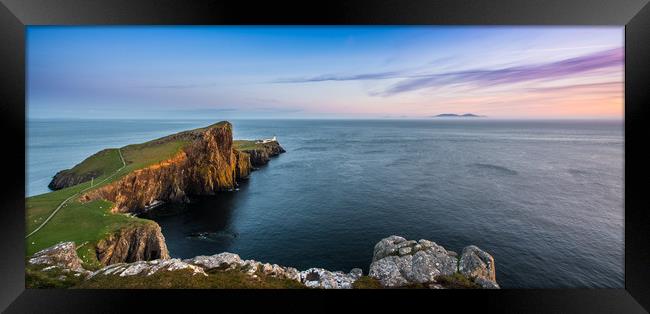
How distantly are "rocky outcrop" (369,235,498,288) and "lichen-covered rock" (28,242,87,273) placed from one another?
10.7 m

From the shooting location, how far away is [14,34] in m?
6.00

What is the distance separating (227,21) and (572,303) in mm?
10092

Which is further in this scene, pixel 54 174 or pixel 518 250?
pixel 54 174

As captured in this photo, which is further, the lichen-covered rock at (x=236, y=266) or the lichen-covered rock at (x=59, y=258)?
the lichen-covered rock at (x=236, y=266)

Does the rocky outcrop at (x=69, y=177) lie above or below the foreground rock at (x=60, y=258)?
Answer: above

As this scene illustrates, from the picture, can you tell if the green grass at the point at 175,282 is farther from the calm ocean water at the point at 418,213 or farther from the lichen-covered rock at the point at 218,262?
the calm ocean water at the point at 418,213

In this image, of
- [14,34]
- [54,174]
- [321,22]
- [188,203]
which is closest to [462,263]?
[321,22]

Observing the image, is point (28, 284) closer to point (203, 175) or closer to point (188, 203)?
point (188, 203)

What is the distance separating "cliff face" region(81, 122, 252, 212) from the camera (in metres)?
22.5

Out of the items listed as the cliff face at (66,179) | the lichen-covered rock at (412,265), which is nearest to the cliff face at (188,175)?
the cliff face at (66,179)

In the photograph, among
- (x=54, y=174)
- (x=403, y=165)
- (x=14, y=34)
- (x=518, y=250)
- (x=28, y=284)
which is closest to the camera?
(x=14, y=34)

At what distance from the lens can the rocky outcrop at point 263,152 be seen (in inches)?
1859

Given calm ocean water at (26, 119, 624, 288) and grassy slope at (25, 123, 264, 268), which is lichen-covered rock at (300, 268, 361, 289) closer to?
calm ocean water at (26, 119, 624, 288)

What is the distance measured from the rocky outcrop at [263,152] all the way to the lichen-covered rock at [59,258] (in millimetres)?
36147
